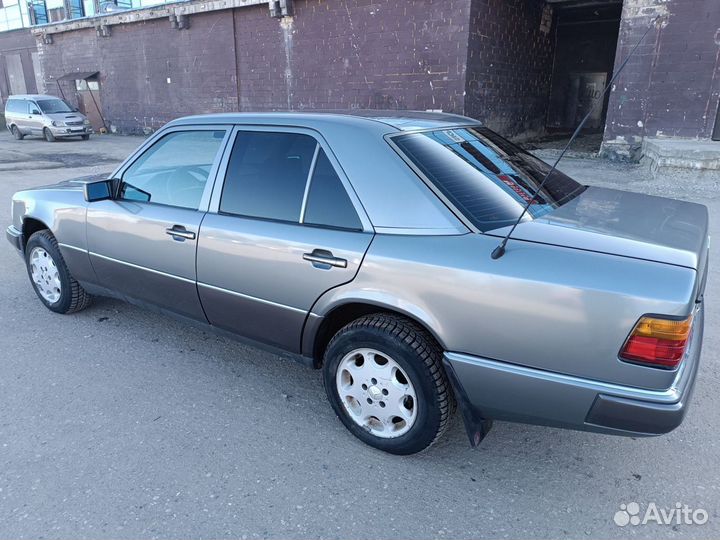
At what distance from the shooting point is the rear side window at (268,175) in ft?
9.70

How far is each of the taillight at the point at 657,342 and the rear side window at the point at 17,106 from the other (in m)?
24.9

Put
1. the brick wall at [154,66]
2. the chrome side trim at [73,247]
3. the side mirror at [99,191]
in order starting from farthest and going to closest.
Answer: the brick wall at [154,66] < the chrome side trim at [73,247] < the side mirror at [99,191]

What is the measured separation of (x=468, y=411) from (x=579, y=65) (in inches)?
881

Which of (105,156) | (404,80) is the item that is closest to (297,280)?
(404,80)

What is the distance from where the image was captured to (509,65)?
17.0 m

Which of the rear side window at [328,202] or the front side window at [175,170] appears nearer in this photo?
the rear side window at [328,202]

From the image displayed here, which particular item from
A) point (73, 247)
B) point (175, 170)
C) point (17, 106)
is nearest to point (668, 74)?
A: point (175, 170)

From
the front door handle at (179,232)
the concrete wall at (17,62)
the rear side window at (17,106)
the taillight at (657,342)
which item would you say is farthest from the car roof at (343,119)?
the concrete wall at (17,62)

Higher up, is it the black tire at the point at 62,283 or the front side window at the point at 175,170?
the front side window at the point at 175,170

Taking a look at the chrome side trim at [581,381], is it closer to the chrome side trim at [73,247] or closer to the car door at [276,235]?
the car door at [276,235]

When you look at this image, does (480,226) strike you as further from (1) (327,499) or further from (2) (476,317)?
(1) (327,499)

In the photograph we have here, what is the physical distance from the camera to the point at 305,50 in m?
18.0

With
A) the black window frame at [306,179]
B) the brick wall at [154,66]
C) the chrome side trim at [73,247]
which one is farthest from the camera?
the brick wall at [154,66]

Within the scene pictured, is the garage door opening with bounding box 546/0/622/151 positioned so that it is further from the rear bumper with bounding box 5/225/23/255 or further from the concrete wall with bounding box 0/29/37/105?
the concrete wall with bounding box 0/29/37/105
